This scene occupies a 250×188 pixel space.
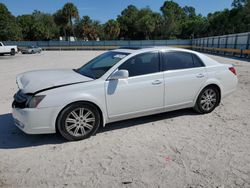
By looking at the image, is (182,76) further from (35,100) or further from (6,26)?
(6,26)

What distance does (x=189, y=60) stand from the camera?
Result: 5.18 metres

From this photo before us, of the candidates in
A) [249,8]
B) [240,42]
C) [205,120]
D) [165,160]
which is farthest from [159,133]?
[249,8]

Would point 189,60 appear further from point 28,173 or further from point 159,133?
point 28,173

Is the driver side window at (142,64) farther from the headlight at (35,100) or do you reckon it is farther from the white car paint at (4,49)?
the white car paint at (4,49)

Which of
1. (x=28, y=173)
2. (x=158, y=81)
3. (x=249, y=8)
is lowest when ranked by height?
(x=28, y=173)

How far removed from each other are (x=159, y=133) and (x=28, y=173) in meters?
2.38

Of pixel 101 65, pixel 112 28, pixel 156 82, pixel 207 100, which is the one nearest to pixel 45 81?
pixel 101 65

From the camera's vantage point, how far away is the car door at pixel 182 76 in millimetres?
4816

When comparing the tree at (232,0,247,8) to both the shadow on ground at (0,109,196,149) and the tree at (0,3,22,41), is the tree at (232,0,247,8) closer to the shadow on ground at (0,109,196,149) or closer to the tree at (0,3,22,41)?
the tree at (0,3,22,41)

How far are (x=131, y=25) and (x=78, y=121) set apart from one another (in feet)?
251

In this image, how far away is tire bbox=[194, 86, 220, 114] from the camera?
5.34 meters

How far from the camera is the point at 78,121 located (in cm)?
407

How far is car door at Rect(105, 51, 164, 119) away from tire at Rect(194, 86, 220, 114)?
43.6 inches

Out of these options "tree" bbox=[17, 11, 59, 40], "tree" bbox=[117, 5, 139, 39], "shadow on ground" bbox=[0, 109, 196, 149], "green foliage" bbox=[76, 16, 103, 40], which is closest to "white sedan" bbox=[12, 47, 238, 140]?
"shadow on ground" bbox=[0, 109, 196, 149]
